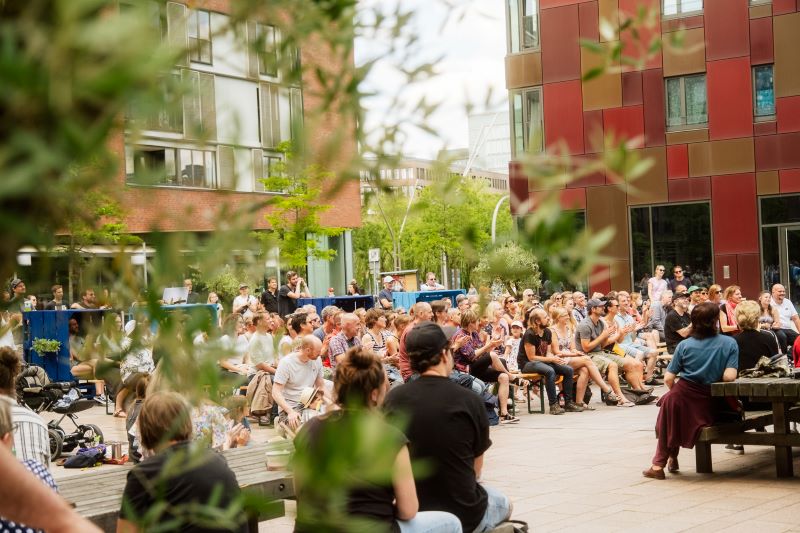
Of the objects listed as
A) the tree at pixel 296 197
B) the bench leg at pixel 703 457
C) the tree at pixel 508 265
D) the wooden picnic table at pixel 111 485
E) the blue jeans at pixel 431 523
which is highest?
the tree at pixel 296 197

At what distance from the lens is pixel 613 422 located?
1546 cm

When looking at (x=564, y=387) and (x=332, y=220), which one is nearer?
(x=564, y=387)

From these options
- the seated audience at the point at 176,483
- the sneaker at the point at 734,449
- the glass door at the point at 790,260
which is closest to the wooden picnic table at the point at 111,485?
the seated audience at the point at 176,483

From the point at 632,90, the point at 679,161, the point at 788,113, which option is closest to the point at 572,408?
the point at 679,161

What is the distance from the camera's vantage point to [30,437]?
7.34m

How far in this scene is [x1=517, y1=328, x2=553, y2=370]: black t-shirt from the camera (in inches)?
687

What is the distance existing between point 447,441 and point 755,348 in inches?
289

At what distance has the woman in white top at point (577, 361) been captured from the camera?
17.6 meters

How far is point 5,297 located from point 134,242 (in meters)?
0.23

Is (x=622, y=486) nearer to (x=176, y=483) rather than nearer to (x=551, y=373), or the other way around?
(x=551, y=373)

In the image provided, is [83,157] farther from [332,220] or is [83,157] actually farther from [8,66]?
[332,220]

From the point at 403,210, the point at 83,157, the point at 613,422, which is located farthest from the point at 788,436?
the point at 83,157

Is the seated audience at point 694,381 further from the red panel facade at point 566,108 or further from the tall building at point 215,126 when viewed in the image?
the red panel facade at point 566,108

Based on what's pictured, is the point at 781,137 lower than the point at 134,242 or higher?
higher
